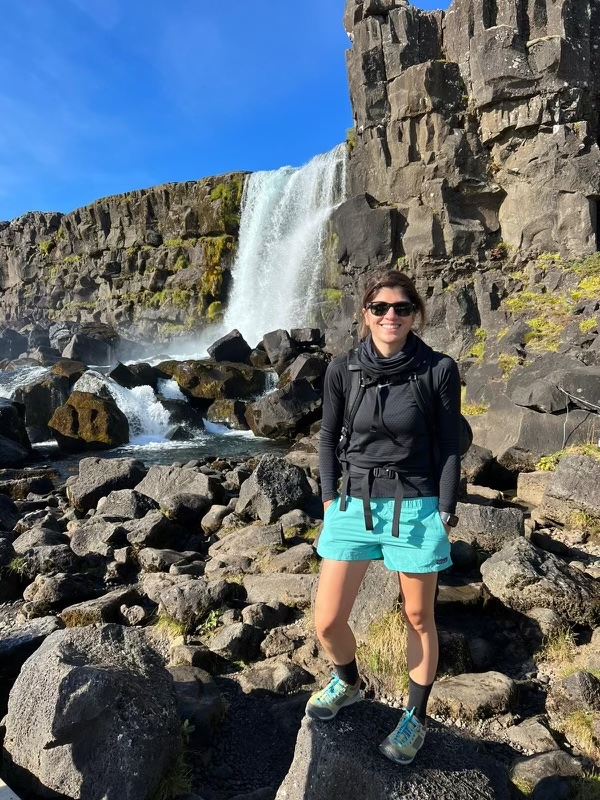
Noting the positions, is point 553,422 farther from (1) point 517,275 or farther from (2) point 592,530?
(1) point 517,275

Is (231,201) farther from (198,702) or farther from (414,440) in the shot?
(414,440)

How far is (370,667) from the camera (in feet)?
14.1

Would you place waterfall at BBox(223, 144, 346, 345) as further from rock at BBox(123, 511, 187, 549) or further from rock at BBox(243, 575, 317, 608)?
rock at BBox(243, 575, 317, 608)

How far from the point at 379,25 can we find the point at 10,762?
3159 centimetres

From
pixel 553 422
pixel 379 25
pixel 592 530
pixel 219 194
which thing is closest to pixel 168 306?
pixel 219 194

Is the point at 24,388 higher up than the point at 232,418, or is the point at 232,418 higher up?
the point at 24,388

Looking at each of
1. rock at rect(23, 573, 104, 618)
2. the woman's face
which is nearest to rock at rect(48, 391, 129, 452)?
rock at rect(23, 573, 104, 618)

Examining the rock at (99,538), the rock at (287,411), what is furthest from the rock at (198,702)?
the rock at (287,411)

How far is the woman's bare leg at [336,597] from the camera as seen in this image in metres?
2.94

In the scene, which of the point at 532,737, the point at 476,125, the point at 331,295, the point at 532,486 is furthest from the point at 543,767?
the point at 331,295

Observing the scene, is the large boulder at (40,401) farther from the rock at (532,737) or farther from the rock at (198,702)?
the rock at (532,737)

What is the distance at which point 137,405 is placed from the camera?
21672 millimetres

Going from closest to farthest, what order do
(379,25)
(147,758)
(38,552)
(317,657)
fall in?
(147,758) < (317,657) < (38,552) < (379,25)

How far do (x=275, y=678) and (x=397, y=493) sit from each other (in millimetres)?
2407
